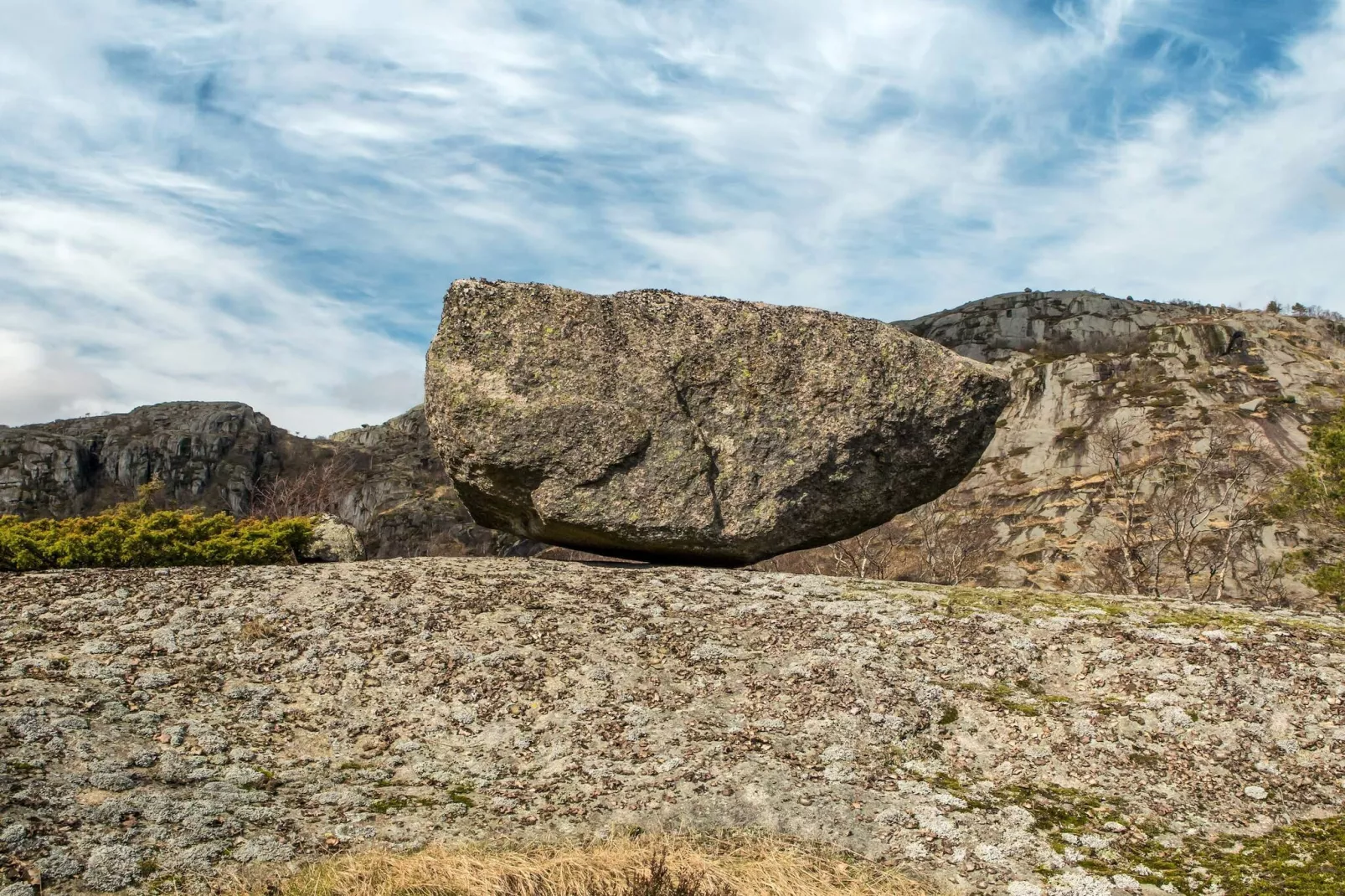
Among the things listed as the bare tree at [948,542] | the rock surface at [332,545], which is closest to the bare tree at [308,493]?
the rock surface at [332,545]

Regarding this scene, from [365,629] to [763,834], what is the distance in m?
5.52

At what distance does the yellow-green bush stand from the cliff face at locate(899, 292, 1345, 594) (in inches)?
1306

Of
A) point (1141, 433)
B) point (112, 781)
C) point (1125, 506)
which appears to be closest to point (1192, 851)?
point (112, 781)

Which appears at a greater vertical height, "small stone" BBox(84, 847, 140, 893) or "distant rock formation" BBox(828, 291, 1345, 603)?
"distant rock formation" BBox(828, 291, 1345, 603)

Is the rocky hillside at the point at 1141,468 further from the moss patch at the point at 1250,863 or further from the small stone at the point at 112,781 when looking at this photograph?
the small stone at the point at 112,781

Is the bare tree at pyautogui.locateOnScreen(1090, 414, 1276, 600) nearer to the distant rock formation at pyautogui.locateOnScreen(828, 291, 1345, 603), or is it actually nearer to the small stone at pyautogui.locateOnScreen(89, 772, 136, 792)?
the distant rock formation at pyautogui.locateOnScreen(828, 291, 1345, 603)

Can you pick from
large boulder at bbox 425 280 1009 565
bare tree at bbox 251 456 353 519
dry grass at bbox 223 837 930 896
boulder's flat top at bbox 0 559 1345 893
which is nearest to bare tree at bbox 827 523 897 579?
bare tree at bbox 251 456 353 519

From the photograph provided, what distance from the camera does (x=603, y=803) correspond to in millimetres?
8281

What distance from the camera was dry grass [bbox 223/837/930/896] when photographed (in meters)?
6.38

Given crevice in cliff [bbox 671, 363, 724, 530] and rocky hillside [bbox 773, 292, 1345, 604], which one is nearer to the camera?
crevice in cliff [bbox 671, 363, 724, 530]

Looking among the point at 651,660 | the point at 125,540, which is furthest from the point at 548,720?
the point at 125,540

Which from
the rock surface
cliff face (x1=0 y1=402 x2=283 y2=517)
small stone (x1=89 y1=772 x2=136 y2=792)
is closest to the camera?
small stone (x1=89 y1=772 x2=136 y2=792)

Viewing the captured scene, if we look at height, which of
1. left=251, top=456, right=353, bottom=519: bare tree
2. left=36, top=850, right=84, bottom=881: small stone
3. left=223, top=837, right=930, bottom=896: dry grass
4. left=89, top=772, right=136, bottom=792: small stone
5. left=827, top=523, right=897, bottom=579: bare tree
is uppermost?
left=251, top=456, right=353, bottom=519: bare tree

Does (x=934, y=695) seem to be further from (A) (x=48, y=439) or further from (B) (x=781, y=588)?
(A) (x=48, y=439)
